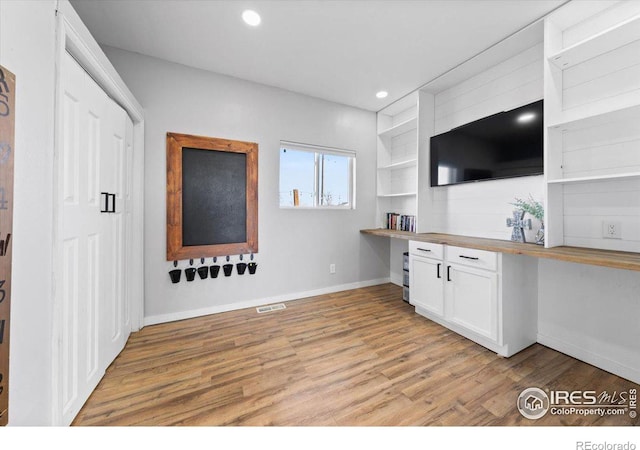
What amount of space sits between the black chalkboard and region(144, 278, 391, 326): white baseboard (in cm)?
73

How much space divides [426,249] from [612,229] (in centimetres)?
129

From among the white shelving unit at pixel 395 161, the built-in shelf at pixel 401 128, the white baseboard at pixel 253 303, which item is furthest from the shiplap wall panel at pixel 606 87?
the white baseboard at pixel 253 303

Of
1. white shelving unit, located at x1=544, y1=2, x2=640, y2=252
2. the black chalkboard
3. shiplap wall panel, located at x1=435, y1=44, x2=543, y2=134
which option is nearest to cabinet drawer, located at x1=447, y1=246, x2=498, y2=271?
white shelving unit, located at x1=544, y1=2, x2=640, y2=252

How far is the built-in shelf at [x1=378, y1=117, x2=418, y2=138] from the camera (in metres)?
3.18

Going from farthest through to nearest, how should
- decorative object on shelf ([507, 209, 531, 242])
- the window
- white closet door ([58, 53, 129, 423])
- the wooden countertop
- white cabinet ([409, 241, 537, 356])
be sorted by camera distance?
1. the window
2. decorative object on shelf ([507, 209, 531, 242])
3. white cabinet ([409, 241, 537, 356])
4. the wooden countertop
5. white closet door ([58, 53, 129, 423])

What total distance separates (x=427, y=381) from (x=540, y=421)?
0.58m

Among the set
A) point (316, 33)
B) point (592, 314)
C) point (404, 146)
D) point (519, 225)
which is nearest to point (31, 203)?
point (316, 33)

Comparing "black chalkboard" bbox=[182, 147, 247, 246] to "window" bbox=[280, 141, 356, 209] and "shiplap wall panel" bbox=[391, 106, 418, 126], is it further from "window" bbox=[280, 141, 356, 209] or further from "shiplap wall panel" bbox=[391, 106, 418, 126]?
"shiplap wall panel" bbox=[391, 106, 418, 126]

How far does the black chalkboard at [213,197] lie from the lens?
8.52 feet

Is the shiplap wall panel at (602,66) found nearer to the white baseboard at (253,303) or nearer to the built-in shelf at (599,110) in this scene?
the built-in shelf at (599,110)

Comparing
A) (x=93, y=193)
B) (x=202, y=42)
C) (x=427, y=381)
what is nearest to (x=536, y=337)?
(x=427, y=381)

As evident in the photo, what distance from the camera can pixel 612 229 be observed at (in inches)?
69.4

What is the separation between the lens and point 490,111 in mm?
2529

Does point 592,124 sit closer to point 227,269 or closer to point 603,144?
point 603,144
